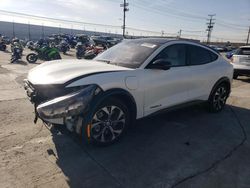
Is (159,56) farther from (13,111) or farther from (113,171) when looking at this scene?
(13,111)

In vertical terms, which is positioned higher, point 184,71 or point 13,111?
point 184,71

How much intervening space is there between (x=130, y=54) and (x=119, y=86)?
102 centimetres

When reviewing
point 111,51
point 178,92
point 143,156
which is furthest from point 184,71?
point 143,156

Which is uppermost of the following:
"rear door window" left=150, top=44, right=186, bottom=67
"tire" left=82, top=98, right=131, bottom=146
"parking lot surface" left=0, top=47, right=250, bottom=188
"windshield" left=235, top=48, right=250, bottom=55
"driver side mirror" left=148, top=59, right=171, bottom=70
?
"windshield" left=235, top=48, right=250, bottom=55

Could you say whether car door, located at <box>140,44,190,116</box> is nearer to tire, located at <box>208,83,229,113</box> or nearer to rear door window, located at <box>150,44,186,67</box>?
rear door window, located at <box>150,44,186,67</box>

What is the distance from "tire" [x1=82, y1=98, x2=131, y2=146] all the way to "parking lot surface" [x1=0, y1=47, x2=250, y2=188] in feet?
0.59

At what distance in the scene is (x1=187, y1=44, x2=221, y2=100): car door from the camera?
495 centimetres

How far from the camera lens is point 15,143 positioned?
12.4 feet

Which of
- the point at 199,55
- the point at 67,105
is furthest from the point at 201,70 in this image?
the point at 67,105

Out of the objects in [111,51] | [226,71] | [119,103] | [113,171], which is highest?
[111,51]

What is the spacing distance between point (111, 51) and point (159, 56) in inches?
45.1

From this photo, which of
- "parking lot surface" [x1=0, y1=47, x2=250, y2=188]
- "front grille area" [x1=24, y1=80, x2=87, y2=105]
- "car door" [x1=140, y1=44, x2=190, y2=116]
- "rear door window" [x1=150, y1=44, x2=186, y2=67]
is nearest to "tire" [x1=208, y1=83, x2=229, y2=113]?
"parking lot surface" [x1=0, y1=47, x2=250, y2=188]

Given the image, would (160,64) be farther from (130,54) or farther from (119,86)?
(119,86)

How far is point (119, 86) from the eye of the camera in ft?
11.7
